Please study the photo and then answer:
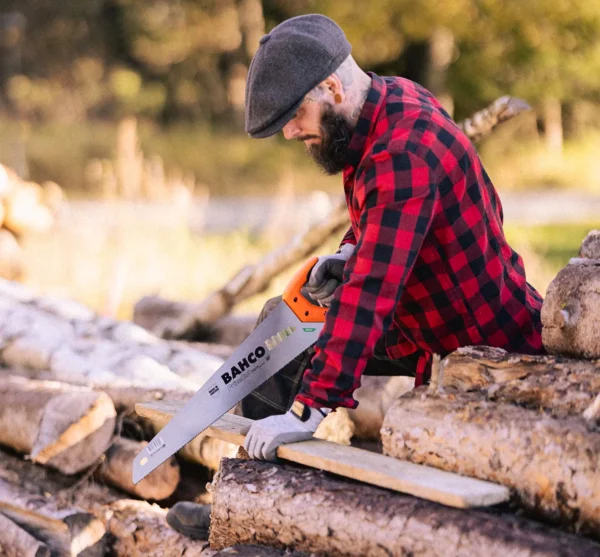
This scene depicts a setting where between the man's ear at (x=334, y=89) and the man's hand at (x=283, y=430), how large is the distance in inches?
34.5

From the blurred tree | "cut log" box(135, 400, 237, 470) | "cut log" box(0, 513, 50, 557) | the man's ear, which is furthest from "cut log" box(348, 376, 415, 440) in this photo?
the blurred tree

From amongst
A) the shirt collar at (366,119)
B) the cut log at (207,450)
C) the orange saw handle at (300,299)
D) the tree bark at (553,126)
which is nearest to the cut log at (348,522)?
the orange saw handle at (300,299)

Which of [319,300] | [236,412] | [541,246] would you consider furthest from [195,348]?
[541,246]

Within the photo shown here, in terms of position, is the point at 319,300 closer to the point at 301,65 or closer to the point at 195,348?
the point at 301,65

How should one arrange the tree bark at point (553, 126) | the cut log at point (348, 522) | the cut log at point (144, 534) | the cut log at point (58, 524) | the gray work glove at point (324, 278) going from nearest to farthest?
1. the cut log at point (348, 522)
2. the gray work glove at point (324, 278)
3. the cut log at point (144, 534)
4. the cut log at point (58, 524)
5. the tree bark at point (553, 126)

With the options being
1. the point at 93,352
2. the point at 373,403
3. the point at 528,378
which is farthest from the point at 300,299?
the point at 93,352

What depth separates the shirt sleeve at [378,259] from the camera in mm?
2297

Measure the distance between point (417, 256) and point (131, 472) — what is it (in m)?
1.73

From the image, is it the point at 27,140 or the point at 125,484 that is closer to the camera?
the point at 125,484

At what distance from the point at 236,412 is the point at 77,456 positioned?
→ 0.92 m

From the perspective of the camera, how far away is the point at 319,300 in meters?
2.72

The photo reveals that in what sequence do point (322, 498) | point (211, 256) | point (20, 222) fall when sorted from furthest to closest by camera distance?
1. point (211, 256)
2. point (20, 222)
3. point (322, 498)

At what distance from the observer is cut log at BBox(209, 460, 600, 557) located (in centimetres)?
204

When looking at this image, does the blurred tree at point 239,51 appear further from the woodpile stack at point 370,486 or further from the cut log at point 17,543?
the cut log at point 17,543
